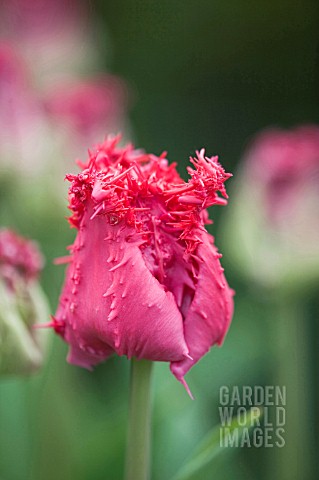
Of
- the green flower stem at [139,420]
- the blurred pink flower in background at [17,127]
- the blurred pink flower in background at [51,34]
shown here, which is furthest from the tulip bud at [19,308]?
the blurred pink flower in background at [51,34]

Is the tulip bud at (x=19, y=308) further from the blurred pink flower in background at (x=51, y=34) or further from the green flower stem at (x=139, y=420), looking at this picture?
the blurred pink flower in background at (x=51, y=34)

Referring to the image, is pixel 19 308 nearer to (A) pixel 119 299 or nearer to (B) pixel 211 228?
(A) pixel 119 299

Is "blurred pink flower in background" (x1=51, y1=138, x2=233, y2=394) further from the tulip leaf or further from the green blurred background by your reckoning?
the green blurred background

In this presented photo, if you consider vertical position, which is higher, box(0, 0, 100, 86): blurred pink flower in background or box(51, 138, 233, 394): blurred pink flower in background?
box(0, 0, 100, 86): blurred pink flower in background

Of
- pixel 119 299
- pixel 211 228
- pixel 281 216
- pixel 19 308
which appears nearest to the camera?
pixel 119 299

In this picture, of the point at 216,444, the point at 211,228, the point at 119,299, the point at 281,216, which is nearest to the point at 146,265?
the point at 119,299

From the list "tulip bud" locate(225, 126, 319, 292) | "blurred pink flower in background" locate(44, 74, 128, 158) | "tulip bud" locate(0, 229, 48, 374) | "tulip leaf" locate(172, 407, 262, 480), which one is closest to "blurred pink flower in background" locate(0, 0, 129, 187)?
"blurred pink flower in background" locate(44, 74, 128, 158)

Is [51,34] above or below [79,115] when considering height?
above
